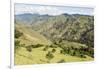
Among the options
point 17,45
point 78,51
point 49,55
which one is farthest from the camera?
point 78,51

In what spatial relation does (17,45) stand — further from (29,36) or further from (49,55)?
(49,55)

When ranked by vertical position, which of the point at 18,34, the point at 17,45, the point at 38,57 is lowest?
the point at 38,57

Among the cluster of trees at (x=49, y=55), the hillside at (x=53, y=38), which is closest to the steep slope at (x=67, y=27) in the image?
the hillside at (x=53, y=38)

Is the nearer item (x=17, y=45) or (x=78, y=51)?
→ (x=17, y=45)

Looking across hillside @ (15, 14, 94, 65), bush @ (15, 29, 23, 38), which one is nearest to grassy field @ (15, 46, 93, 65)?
hillside @ (15, 14, 94, 65)

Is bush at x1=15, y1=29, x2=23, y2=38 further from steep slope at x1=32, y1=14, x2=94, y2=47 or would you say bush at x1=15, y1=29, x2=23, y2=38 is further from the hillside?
steep slope at x1=32, y1=14, x2=94, y2=47

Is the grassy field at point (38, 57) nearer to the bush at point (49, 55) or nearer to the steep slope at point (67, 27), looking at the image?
the bush at point (49, 55)

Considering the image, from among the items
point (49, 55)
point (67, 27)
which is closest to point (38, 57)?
point (49, 55)

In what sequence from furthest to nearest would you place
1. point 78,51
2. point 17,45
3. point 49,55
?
1. point 78,51
2. point 49,55
3. point 17,45

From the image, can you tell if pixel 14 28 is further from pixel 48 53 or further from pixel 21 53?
pixel 48 53

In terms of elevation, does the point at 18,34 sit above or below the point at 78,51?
above
